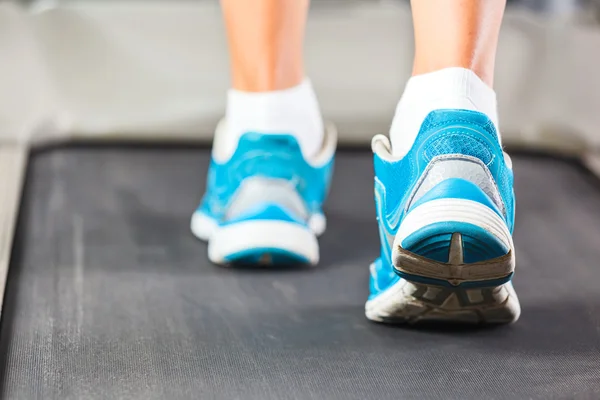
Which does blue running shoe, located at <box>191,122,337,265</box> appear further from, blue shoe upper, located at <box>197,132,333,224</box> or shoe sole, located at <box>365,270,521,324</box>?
shoe sole, located at <box>365,270,521,324</box>

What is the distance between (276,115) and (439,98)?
321 mm

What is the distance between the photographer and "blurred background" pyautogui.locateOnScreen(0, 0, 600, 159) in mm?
1666

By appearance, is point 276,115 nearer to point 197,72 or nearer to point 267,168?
point 267,168

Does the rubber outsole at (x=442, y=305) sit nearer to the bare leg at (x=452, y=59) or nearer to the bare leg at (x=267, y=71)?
the bare leg at (x=452, y=59)

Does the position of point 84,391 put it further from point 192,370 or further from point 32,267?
point 32,267

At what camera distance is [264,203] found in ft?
3.53

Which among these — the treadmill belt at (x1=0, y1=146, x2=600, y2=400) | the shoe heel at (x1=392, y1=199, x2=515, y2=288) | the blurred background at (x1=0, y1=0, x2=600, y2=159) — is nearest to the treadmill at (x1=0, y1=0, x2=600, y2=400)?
the treadmill belt at (x1=0, y1=146, x2=600, y2=400)

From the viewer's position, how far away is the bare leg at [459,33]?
0.84 meters

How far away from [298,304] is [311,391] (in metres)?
0.21

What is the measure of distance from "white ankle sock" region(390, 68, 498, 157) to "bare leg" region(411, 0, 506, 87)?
0.5 inches

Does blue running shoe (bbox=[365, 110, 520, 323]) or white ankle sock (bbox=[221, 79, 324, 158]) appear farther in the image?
white ankle sock (bbox=[221, 79, 324, 158])

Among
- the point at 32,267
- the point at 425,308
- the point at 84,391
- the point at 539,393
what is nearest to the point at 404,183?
the point at 425,308

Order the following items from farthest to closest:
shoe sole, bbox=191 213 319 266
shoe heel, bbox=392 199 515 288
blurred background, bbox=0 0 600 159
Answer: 1. blurred background, bbox=0 0 600 159
2. shoe sole, bbox=191 213 319 266
3. shoe heel, bbox=392 199 515 288

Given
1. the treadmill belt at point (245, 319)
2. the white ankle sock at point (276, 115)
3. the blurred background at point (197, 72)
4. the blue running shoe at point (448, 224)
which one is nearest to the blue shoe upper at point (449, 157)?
the blue running shoe at point (448, 224)
